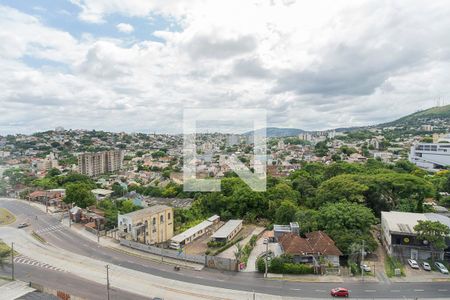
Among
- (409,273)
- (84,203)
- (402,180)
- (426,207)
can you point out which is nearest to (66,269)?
(84,203)

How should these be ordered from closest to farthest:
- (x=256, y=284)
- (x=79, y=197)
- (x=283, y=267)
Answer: (x=256, y=284) → (x=283, y=267) → (x=79, y=197)

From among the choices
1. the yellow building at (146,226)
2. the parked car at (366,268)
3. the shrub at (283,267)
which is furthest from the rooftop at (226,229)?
the parked car at (366,268)

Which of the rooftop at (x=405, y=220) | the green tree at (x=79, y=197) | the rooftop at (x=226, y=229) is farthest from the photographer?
the green tree at (x=79, y=197)

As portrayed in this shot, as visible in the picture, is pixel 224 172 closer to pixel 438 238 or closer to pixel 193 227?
pixel 193 227

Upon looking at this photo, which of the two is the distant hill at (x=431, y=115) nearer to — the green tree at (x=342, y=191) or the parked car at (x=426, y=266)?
the green tree at (x=342, y=191)

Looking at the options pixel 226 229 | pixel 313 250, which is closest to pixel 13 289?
pixel 226 229

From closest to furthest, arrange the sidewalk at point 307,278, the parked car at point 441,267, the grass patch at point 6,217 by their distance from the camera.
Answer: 1. the sidewalk at point 307,278
2. the parked car at point 441,267
3. the grass patch at point 6,217

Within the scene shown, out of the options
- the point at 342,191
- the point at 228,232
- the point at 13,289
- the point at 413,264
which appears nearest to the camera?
the point at 13,289

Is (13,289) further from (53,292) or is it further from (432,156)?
(432,156)
